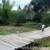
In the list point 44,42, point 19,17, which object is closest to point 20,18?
point 19,17

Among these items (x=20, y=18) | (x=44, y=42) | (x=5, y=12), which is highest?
(x=5, y=12)

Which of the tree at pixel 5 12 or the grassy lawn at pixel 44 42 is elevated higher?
the tree at pixel 5 12

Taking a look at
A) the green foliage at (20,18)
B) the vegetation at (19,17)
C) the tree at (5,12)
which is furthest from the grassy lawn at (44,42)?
the green foliage at (20,18)

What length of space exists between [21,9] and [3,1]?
8.05 feet

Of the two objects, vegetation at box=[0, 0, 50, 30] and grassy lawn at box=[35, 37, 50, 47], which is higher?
vegetation at box=[0, 0, 50, 30]

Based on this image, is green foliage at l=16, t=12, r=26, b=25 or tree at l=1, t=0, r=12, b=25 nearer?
tree at l=1, t=0, r=12, b=25

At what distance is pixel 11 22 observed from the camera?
1491 centimetres

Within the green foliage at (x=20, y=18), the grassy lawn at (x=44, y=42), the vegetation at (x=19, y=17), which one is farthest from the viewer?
the green foliage at (x=20, y=18)

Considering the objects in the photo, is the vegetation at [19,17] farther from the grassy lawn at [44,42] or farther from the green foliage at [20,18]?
the grassy lawn at [44,42]

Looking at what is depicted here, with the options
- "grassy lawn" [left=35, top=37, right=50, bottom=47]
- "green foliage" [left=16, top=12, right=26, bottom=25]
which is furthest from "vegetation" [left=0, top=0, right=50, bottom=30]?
"grassy lawn" [left=35, top=37, right=50, bottom=47]

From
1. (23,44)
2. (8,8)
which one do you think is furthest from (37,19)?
(23,44)

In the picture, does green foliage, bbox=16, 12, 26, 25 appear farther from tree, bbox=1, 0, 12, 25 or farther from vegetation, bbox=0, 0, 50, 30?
tree, bbox=1, 0, 12, 25

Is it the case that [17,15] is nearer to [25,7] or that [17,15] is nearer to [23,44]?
[25,7]

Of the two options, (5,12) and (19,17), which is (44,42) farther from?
(19,17)
